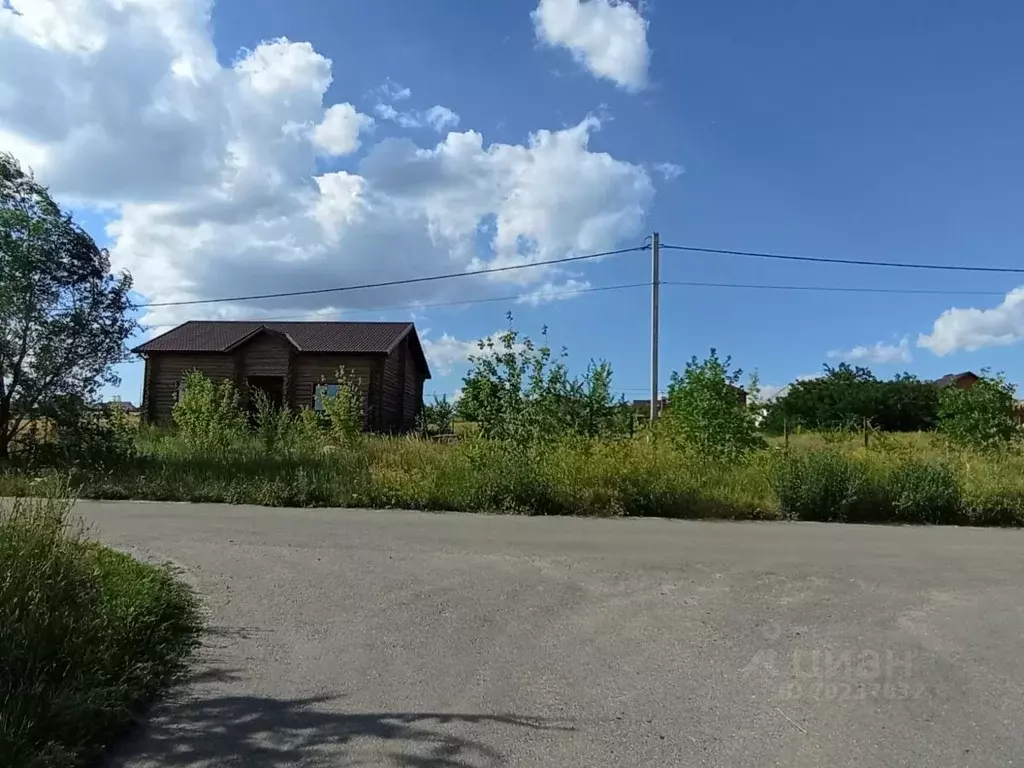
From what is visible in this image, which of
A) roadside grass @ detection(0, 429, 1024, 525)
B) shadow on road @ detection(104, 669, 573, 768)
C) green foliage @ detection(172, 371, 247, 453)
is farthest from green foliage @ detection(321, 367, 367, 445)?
shadow on road @ detection(104, 669, 573, 768)

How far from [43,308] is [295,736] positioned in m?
16.3

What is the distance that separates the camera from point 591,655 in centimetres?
549

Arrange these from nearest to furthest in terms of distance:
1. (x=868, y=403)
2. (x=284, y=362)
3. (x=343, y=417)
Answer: (x=343, y=417)
(x=284, y=362)
(x=868, y=403)

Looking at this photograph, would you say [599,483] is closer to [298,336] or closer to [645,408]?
[645,408]

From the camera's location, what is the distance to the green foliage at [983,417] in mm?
20734

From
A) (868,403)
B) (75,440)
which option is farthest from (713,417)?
(868,403)

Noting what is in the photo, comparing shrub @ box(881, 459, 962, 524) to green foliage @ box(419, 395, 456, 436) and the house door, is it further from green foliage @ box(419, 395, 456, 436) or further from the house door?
the house door

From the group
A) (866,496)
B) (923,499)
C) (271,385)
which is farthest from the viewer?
(271,385)

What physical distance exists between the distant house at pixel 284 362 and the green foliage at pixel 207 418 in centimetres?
1264

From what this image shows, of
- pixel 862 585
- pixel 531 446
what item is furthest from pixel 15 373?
pixel 862 585

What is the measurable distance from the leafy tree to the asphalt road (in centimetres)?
933

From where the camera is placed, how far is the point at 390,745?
397 centimetres

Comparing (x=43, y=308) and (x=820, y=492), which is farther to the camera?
(x=43, y=308)

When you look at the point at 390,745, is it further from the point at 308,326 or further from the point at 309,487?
the point at 308,326
